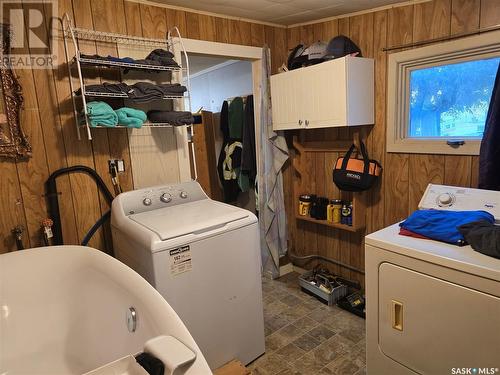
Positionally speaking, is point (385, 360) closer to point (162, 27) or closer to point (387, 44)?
point (387, 44)

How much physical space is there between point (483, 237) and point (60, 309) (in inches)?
79.3

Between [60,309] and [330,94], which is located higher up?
[330,94]

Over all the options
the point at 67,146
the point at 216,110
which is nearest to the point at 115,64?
the point at 67,146

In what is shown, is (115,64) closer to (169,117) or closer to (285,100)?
(169,117)

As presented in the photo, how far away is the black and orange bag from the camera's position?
2.36 m

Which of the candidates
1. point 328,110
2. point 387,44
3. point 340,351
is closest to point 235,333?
point 340,351

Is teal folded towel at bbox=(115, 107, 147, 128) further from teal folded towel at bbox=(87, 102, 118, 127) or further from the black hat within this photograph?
the black hat

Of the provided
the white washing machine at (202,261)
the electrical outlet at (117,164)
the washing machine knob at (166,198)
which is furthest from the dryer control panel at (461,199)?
the electrical outlet at (117,164)

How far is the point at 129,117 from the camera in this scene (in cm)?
192

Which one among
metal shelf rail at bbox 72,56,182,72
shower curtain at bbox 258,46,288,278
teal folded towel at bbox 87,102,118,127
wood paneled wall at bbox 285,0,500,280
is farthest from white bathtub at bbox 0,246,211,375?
wood paneled wall at bbox 285,0,500,280

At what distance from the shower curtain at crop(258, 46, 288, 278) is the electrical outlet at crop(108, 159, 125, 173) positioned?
45.9 inches

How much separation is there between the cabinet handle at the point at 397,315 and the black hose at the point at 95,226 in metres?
1.72

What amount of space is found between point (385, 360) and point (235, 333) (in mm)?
810

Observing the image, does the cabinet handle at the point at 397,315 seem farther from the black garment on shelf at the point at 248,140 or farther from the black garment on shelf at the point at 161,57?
the black garment on shelf at the point at 248,140
